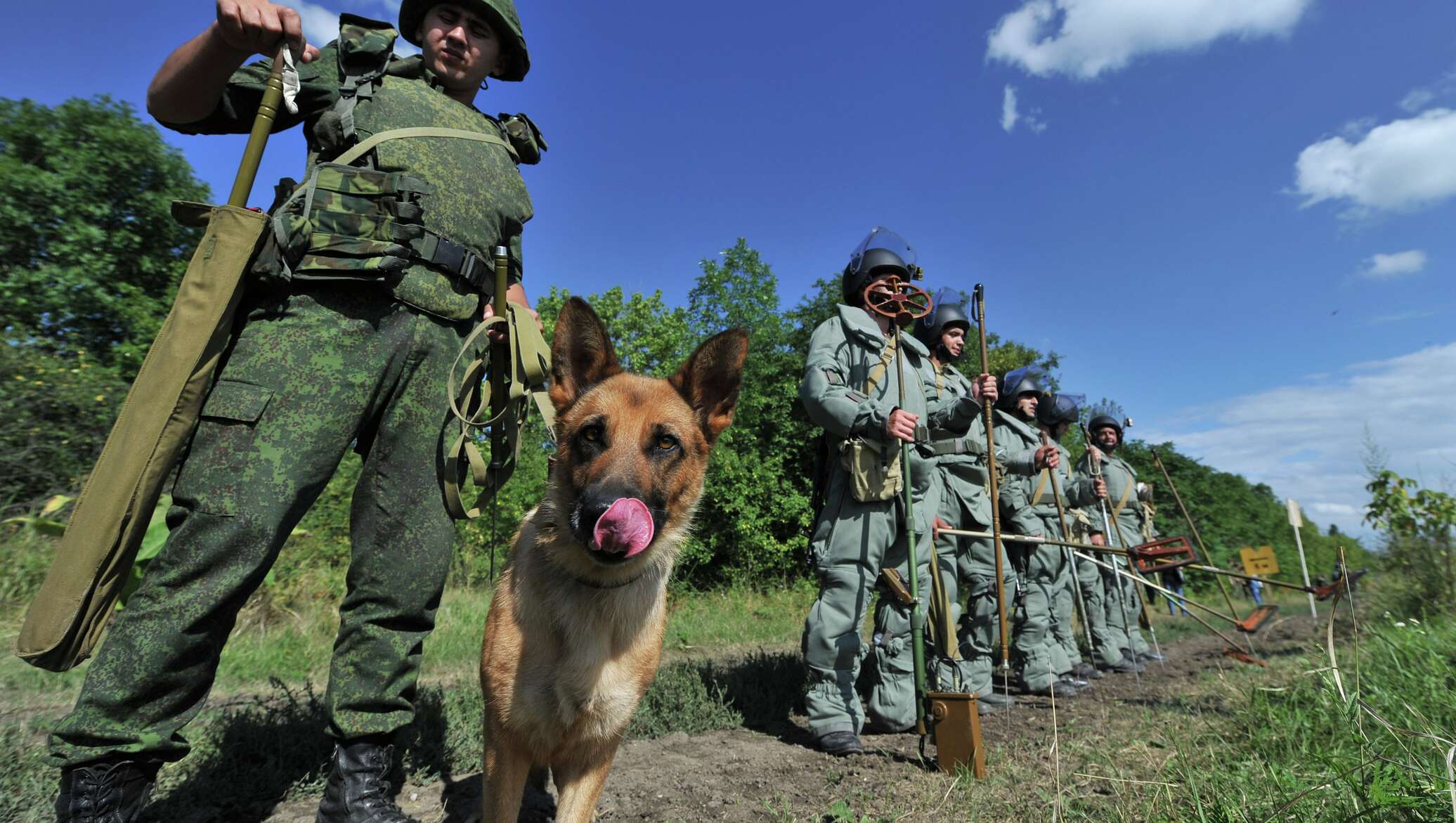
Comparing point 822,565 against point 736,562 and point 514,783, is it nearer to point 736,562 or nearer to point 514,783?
point 514,783

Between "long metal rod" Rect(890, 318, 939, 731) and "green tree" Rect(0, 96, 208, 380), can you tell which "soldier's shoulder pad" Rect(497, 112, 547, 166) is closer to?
"long metal rod" Rect(890, 318, 939, 731)

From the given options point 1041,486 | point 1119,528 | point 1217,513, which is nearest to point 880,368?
point 1041,486

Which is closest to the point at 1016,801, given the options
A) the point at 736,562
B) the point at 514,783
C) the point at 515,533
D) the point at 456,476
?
the point at 514,783

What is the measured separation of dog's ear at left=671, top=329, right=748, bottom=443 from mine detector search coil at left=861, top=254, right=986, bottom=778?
175cm

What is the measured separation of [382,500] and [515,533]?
0.73m

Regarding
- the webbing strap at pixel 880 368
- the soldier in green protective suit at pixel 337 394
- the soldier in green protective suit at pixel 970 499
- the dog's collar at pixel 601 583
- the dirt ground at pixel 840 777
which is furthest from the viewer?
the soldier in green protective suit at pixel 970 499

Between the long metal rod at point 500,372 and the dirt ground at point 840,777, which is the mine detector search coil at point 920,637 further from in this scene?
the long metal rod at point 500,372

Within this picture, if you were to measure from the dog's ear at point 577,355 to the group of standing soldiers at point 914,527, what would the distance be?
6.15 ft

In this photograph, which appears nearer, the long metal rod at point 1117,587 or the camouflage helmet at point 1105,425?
the long metal rod at point 1117,587

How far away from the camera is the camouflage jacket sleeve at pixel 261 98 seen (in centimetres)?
233

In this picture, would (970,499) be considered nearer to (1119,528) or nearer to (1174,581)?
(1119,528)

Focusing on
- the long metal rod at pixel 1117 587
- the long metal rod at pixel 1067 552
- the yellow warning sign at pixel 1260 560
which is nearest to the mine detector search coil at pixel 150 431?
the long metal rod at pixel 1067 552

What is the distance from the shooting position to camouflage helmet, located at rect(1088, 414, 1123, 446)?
10.4 meters

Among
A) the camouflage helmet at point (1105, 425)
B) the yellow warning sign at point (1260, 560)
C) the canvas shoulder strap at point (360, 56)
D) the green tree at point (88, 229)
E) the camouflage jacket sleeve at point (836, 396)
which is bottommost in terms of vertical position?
the yellow warning sign at point (1260, 560)
